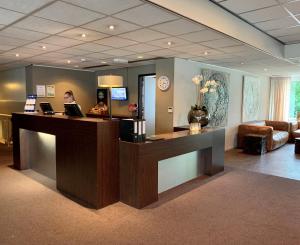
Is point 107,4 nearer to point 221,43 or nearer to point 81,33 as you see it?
point 81,33

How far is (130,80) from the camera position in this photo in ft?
24.3

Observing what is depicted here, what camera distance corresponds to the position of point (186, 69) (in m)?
5.92

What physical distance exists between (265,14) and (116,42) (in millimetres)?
2374

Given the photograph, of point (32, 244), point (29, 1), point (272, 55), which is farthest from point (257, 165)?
point (29, 1)

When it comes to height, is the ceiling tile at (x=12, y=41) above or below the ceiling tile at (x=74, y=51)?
above

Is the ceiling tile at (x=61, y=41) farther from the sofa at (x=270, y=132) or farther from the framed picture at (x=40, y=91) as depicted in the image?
the sofa at (x=270, y=132)

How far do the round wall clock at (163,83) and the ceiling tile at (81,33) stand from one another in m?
2.15

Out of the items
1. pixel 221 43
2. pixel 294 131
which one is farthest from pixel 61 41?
pixel 294 131

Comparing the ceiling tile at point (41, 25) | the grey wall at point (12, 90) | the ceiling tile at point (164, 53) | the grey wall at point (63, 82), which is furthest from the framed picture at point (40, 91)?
the ceiling tile at point (41, 25)

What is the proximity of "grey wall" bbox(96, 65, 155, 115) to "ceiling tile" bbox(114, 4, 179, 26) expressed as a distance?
141 inches

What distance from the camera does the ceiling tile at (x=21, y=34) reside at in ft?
11.9

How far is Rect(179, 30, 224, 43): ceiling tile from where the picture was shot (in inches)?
142

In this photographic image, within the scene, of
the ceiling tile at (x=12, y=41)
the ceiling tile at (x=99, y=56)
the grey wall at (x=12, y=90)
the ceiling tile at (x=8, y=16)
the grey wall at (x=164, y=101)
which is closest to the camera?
the ceiling tile at (x=8, y=16)

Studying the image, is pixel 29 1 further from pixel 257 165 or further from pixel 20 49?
pixel 257 165
